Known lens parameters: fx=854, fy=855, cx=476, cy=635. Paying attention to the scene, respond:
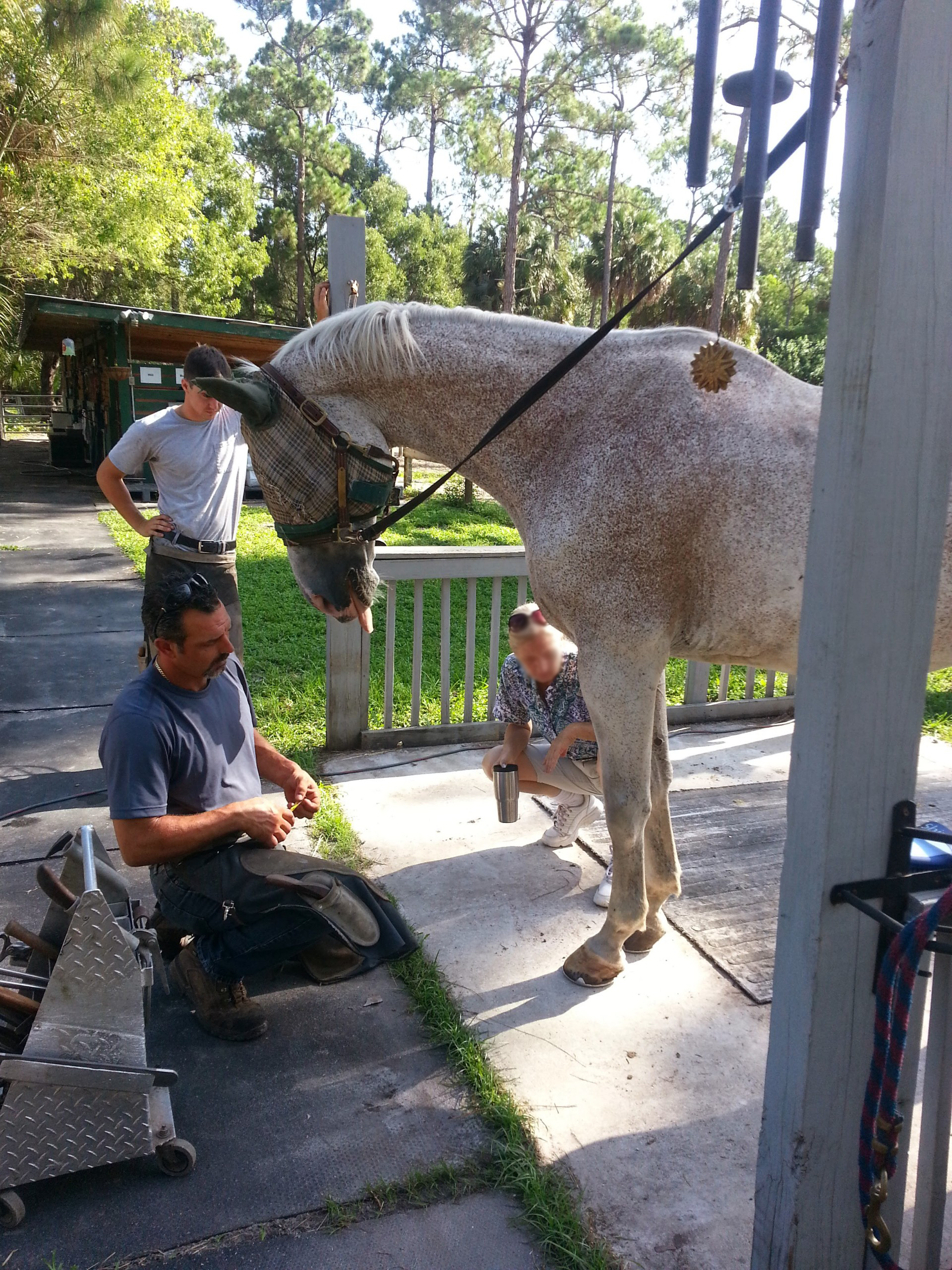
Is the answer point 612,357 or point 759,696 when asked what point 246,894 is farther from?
point 759,696

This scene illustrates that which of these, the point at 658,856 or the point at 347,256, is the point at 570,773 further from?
the point at 347,256

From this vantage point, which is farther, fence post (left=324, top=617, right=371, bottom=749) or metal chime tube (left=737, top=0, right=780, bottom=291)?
fence post (left=324, top=617, right=371, bottom=749)

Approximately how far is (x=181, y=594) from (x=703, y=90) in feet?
5.99

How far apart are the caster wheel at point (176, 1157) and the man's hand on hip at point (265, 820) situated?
0.79 metres

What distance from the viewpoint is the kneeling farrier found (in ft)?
7.97

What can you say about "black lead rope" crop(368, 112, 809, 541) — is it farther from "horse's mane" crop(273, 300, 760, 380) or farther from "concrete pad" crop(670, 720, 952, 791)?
"concrete pad" crop(670, 720, 952, 791)

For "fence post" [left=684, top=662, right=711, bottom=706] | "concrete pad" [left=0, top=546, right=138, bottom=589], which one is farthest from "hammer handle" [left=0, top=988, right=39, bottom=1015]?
"concrete pad" [left=0, top=546, right=138, bottom=589]

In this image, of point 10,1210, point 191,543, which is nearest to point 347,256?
point 191,543

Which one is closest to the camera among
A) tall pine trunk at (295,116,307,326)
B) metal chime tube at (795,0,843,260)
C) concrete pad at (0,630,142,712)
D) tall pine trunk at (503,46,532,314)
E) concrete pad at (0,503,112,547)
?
metal chime tube at (795,0,843,260)

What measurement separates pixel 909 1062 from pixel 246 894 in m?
1.77

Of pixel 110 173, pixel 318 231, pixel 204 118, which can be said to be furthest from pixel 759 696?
pixel 318 231

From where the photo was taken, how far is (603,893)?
338cm

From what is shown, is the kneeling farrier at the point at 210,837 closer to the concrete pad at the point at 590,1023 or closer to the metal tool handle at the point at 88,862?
the metal tool handle at the point at 88,862

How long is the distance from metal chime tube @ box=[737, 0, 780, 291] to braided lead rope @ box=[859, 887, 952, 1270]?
143 centimetres
